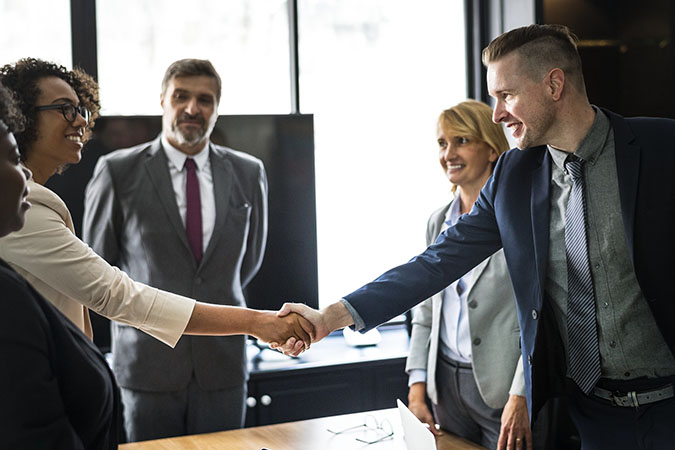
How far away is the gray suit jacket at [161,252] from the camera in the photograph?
10.5 ft

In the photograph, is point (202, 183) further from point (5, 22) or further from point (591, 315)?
point (591, 315)

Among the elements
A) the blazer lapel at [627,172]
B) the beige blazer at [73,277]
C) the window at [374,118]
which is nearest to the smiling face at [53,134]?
the beige blazer at [73,277]

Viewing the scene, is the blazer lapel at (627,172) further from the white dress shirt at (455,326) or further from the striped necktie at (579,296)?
the white dress shirt at (455,326)

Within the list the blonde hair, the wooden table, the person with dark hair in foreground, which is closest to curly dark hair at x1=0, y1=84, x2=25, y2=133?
the person with dark hair in foreground

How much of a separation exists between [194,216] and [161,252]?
0.21m

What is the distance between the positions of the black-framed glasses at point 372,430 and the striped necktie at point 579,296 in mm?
581

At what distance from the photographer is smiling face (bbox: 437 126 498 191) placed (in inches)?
113

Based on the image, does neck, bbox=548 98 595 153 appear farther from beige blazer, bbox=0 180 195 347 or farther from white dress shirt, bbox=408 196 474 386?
beige blazer, bbox=0 180 195 347

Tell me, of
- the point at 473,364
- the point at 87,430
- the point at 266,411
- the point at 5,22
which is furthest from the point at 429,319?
the point at 5,22

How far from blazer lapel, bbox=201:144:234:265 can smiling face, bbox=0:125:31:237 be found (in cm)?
202

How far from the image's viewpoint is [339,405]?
3771 mm

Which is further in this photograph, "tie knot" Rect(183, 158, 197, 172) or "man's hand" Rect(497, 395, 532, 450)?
"tie knot" Rect(183, 158, 197, 172)

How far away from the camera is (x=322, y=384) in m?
3.73

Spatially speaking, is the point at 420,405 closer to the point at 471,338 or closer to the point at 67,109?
the point at 471,338
